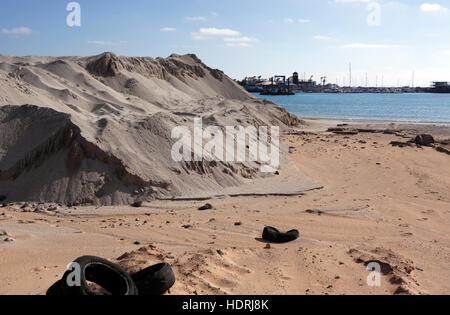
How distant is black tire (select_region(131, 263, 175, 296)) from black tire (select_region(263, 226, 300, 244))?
2127 mm

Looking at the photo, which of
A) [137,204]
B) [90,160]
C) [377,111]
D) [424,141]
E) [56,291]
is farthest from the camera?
[377,111]

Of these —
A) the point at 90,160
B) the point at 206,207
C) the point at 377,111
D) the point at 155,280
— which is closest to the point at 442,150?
the point at 206,207

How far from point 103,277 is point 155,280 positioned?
53 centimetres

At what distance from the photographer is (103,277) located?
399cm

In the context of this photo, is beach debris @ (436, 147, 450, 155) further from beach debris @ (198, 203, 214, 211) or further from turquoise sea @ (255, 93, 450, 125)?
turquoise sea @ (255, 93, 450, 125)

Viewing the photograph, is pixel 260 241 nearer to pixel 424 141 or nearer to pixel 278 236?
pixel 278 236

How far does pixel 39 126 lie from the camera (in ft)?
28.8

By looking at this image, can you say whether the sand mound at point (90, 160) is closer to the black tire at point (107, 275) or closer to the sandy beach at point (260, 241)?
the sandy beach at point (260, 241)

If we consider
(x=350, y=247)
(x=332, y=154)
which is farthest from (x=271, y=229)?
(x=332, y=154)

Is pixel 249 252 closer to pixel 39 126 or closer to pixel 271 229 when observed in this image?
pixel 271 229

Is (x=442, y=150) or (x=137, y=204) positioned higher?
(x=442, y=150)

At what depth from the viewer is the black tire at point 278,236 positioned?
582cm

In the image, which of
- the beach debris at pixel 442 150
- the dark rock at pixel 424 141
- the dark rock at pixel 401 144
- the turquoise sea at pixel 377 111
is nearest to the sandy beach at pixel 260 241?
the beach debris at pixel 442 150

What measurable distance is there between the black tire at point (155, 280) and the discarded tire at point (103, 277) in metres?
0.14
